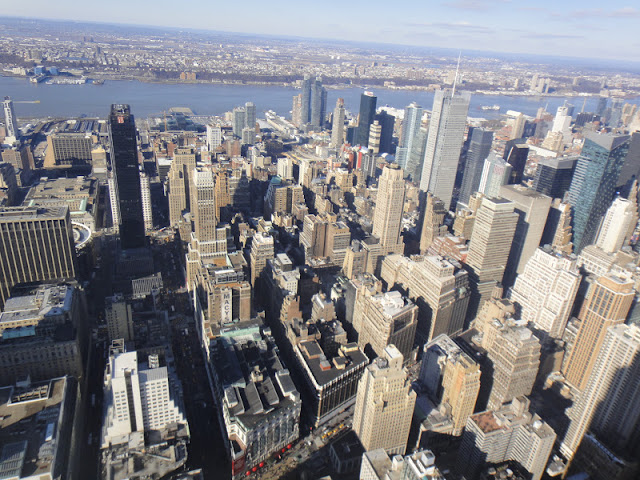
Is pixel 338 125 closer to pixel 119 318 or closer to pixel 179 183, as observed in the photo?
pixel 179 183

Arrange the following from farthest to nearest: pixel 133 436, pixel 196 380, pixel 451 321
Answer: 1. pixel 451 321
2. pixel 196 380
3. pixel 133 436

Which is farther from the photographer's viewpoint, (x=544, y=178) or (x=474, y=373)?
(x=544, y=178)

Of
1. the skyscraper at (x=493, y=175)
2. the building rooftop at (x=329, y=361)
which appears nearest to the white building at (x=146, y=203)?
the building rooftop at (x=329, y=361)

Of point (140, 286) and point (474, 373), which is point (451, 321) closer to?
point (474, 373)

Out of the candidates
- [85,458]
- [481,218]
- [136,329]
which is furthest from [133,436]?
[481,218]

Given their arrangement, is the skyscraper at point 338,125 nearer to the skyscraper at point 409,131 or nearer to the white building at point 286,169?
the skyscraper at point 409,131

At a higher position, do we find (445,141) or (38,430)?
(445,141)

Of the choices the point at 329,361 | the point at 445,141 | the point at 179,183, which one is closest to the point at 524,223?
the point at 445,141
